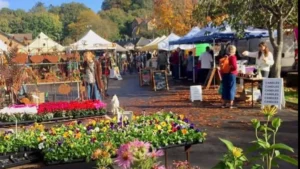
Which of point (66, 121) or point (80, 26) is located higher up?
point (80, 26)

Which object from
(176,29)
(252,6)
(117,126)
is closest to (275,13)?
(252,6)

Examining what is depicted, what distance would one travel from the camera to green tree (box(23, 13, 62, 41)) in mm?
113000

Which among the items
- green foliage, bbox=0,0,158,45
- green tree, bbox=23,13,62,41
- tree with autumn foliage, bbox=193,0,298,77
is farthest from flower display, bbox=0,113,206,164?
green tree, bbox=23,13,62,41

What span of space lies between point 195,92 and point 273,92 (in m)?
3.07

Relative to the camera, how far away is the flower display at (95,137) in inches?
224

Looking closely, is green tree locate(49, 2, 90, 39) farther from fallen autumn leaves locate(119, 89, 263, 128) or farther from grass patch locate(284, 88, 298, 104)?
grass patch locate(284, 88, 298, 104)

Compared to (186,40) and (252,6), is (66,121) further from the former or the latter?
(186,40)

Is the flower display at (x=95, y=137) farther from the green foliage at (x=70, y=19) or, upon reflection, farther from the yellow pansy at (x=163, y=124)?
the green foliage at (x=70, y=19)

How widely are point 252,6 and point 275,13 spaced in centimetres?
77

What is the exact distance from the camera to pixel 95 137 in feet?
19.8

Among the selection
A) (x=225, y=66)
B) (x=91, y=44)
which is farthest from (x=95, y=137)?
(x=91, y=44)

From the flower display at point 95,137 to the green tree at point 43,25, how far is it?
340 feet

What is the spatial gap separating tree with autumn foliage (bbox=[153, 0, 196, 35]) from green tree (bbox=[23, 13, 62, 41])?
65460mm

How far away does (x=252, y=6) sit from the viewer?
14523 millimetres
